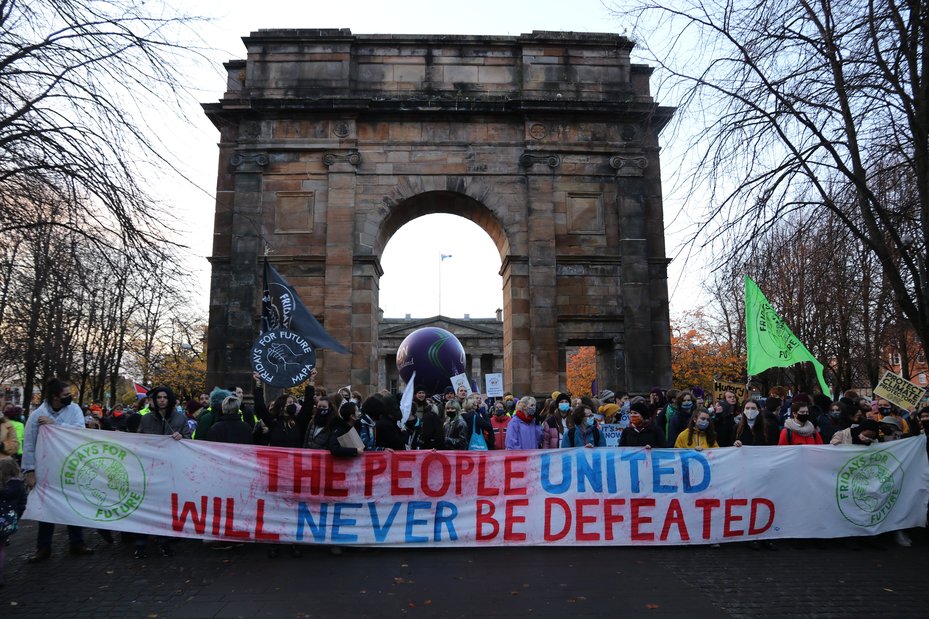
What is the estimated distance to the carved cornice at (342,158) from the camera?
71.7ft

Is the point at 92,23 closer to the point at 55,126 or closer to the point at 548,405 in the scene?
the point at 55,126

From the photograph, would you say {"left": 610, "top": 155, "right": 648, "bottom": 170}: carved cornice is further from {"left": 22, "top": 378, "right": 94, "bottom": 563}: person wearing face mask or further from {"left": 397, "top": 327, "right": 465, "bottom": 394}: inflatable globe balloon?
{"left": 22, "top": 378, "right": 94, "bottom": 563}: person wearing face mask

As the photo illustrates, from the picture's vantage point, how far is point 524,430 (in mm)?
10273

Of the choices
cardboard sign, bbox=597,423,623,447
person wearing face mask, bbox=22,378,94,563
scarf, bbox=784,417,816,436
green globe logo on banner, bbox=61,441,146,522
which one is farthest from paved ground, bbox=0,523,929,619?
cardboard sign, bbox=597,423,623,447

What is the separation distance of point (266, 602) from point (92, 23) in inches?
242

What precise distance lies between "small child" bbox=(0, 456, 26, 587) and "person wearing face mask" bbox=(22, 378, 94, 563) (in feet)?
3.32

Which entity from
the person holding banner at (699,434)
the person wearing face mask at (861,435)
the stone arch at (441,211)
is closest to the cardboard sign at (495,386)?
the stone arch at (441,211)

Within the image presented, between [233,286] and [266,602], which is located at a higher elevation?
[233,286]

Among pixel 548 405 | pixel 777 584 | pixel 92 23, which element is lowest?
pixel 777 584

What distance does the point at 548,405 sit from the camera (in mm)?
10852

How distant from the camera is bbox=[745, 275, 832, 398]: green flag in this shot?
11.3m

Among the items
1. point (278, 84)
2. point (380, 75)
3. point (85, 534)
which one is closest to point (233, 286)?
point (278, 84)

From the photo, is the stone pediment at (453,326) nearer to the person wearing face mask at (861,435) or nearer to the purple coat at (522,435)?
the purple coat at (522,435)

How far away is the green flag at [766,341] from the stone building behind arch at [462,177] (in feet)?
32.2
